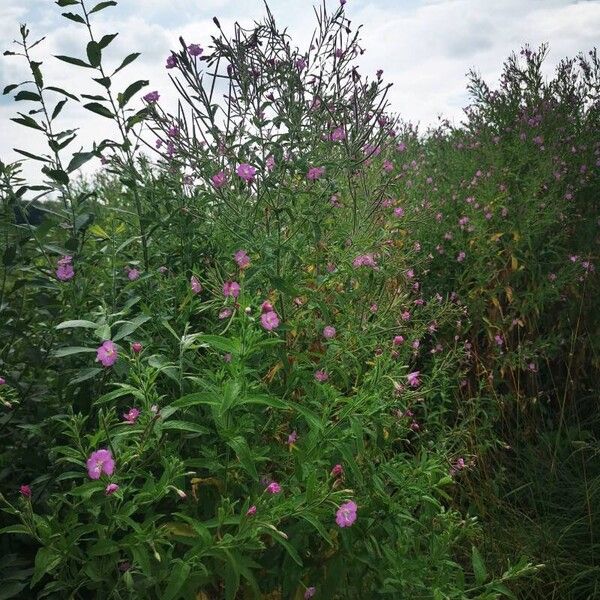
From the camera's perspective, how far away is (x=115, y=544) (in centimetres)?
159

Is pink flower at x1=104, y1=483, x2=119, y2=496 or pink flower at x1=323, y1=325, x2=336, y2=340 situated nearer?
pink flower at x1=104, y1=483, x2=119, y2=496

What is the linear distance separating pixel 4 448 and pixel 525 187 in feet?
11.0

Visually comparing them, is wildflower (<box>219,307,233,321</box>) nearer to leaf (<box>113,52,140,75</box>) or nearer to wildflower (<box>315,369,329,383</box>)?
wildflower (<box>315,369,329,383</box>)

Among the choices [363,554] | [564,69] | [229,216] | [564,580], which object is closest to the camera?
[363,554]

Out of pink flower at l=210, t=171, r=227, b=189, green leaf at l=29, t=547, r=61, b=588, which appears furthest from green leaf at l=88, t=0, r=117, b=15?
green leaf at l=29, t=547, r=61, b=588

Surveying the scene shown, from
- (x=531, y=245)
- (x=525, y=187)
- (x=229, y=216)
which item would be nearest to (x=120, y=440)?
(x=229, y=216)

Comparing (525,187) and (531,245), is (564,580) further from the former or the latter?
(525,187)

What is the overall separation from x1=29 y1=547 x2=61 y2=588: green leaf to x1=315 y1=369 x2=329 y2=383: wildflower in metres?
0.81

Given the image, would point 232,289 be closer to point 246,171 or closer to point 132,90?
point 246,171

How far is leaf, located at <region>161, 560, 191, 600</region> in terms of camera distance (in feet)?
5.01

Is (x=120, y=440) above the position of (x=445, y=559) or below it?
above

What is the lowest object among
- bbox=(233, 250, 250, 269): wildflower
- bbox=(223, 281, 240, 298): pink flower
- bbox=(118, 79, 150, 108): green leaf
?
bbox=(223, 281, 240, 298): pink flower

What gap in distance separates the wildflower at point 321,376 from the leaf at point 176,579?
679mm

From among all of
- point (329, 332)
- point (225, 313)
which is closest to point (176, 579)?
point (225, 313)
